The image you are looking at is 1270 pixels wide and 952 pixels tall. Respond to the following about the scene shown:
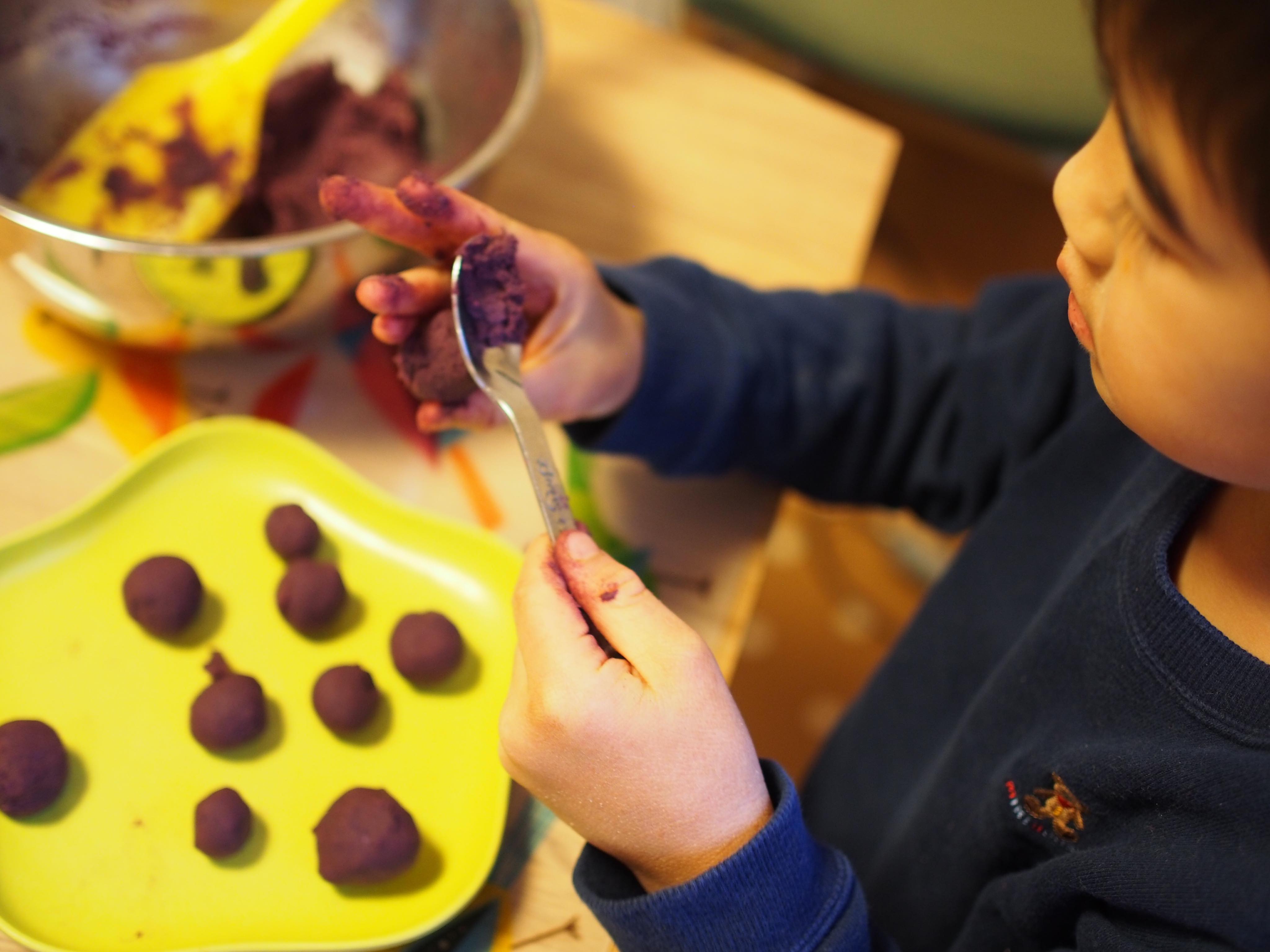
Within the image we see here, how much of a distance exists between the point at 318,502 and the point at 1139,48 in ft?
1.51

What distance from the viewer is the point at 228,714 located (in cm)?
46

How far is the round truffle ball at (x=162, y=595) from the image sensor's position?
0.49 meters

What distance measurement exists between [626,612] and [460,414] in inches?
6.7

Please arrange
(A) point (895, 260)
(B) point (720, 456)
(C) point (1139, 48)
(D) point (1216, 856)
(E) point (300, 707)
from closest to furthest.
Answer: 1. (C) point (1139, 48)
2. (D) point (1216, 856)
3. (E) point (300, 707)
4. (B) point (720, 456)
5. (A) point (895, 260)

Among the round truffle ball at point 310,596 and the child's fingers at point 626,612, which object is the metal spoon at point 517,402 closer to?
the child's fingers at point 626,612

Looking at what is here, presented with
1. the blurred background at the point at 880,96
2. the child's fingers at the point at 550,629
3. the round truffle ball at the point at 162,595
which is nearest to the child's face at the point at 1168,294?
the child's fingers at the point at 550,629

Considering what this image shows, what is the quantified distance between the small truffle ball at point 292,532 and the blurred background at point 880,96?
0.58 meters

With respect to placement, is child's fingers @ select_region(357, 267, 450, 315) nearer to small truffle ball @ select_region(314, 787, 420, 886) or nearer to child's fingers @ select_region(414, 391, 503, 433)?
child's fingers @ select_region(414, 391, 503, 433)

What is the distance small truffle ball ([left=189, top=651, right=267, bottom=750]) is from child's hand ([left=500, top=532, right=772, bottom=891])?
0.14 m

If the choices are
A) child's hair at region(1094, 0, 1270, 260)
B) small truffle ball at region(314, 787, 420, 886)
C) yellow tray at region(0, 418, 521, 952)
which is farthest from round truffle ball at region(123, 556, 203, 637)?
child's hair at region(1094, 0, 1270, 260)

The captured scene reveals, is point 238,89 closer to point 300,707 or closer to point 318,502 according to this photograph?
point 318,502

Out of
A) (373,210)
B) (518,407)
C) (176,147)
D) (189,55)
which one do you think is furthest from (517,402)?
(189,55)

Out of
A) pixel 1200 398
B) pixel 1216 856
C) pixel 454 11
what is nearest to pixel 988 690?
pixel 1216 856

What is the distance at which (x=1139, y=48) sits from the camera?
0.95 feet
